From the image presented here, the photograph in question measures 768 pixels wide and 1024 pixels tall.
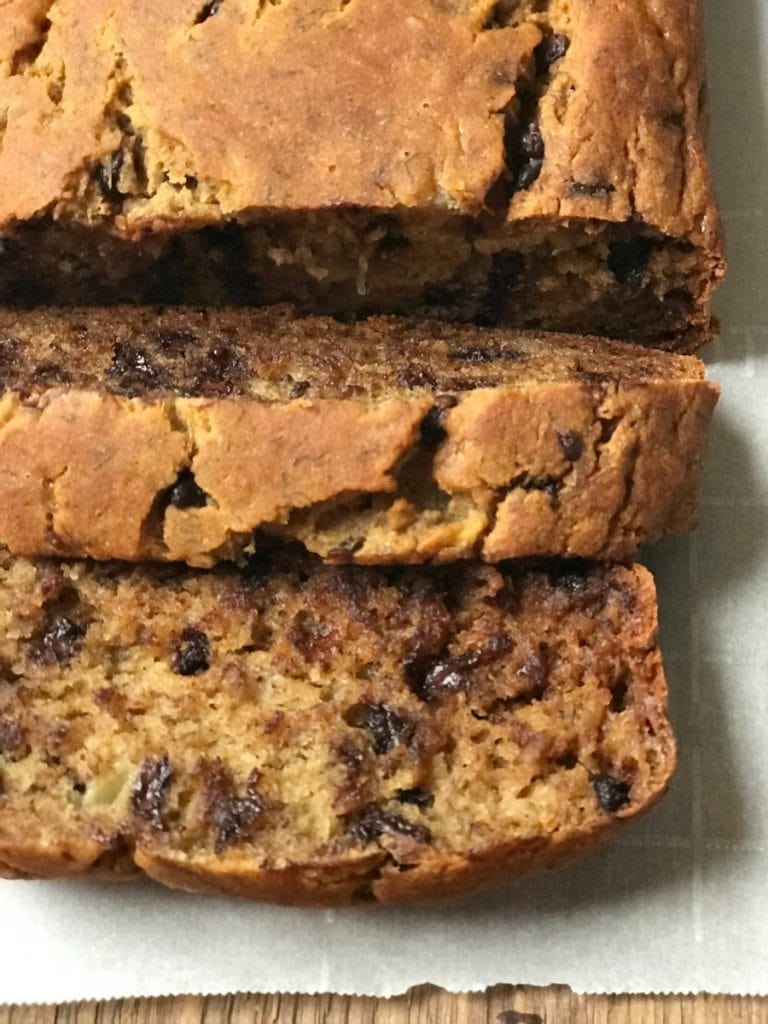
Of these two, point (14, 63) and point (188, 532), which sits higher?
point (14, 63)

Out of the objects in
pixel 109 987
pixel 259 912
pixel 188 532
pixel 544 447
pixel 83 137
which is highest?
pixel 83 137

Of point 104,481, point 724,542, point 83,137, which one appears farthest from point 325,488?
point 724,542

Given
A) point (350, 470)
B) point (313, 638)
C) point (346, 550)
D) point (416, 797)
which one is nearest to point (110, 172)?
point (350, 470)

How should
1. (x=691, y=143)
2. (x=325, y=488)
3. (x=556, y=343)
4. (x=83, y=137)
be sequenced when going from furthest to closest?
(x=556, y=343)
(x=691, y=143)
(x=83, y=137)
(x=325, y=488)

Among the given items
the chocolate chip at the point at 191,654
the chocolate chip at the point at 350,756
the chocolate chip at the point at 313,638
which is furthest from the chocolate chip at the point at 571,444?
the chocolate chip at the point at 191,654

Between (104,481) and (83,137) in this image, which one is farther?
(83,137)

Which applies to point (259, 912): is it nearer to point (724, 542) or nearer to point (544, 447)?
point (544, 447)

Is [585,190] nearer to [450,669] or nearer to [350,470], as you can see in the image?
[350,470]
